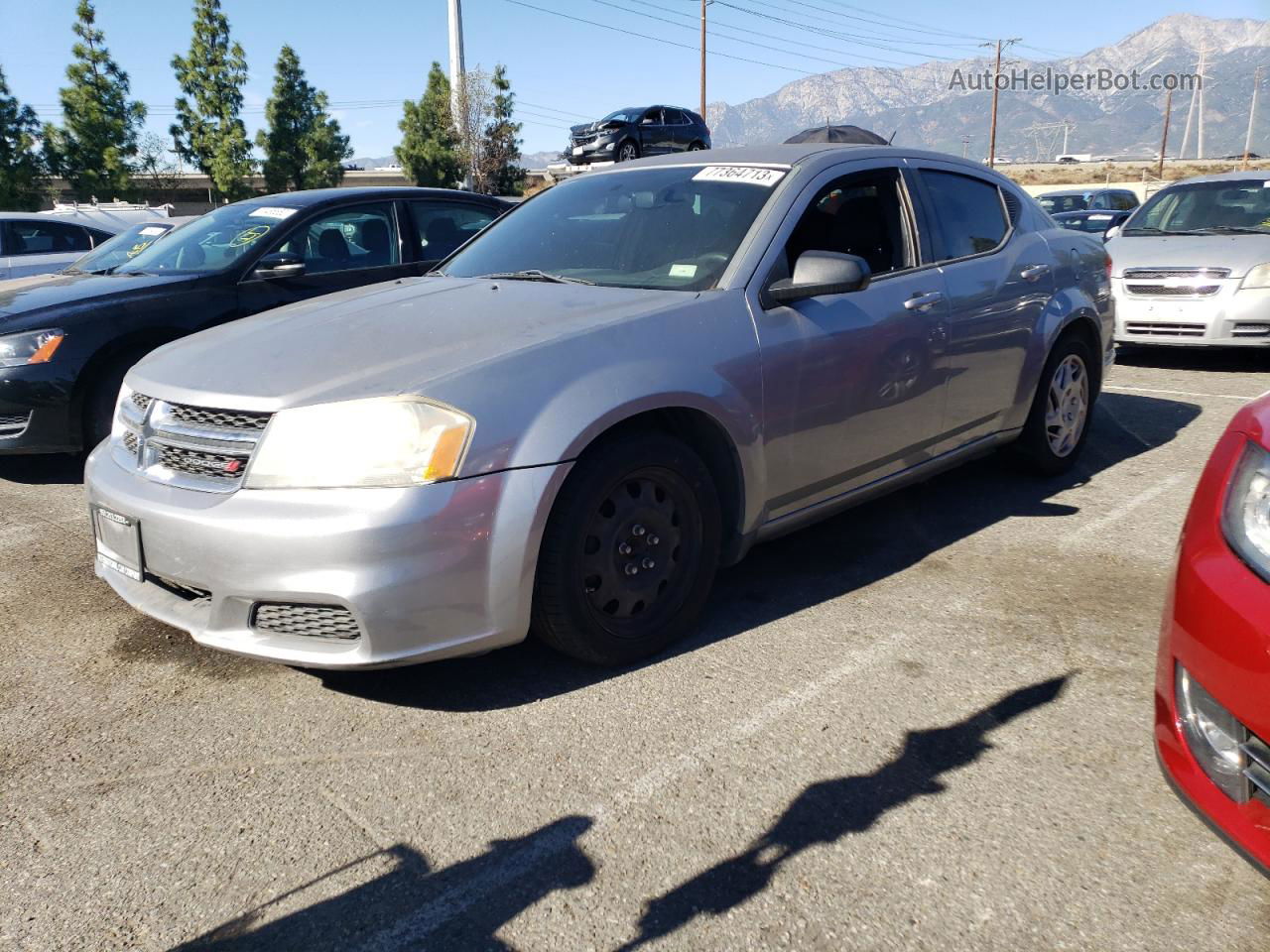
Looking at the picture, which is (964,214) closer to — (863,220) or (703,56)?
(863,220)

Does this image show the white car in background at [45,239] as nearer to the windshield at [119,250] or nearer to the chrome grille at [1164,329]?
the windshield at [119,250]

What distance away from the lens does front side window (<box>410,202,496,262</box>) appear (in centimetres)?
A: 670

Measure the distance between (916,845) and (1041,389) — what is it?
3.14 m

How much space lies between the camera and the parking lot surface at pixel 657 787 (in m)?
2.08

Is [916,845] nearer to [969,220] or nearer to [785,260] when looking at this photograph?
[785,260]

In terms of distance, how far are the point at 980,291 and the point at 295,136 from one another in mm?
44058

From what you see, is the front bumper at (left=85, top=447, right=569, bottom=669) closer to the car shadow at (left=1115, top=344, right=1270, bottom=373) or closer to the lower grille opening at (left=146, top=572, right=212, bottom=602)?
the lower grille opening at (left=146, top=572, right=212, bottom=602)

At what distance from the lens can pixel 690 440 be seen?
3.34 m

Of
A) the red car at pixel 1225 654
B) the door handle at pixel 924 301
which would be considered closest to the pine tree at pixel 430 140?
the door handle at pixel 924 301

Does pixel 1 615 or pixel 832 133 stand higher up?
pixel 832 133

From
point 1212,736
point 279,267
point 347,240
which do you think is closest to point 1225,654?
point 1212,736

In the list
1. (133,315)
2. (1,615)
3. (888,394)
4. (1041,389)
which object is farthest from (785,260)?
(133,315)

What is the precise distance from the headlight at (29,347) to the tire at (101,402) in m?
0.27

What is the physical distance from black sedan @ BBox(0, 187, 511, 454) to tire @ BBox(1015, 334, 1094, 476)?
3876 mm
